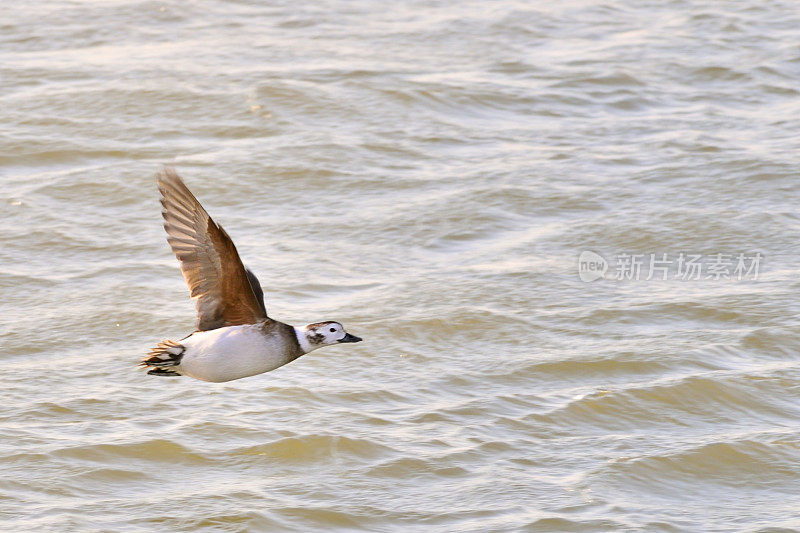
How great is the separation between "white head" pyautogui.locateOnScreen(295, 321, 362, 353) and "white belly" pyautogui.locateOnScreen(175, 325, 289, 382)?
12 cm

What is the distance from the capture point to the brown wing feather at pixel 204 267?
5664 millimetres

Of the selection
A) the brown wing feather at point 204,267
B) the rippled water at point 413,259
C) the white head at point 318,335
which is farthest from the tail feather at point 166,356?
the rippled water at point 413,259

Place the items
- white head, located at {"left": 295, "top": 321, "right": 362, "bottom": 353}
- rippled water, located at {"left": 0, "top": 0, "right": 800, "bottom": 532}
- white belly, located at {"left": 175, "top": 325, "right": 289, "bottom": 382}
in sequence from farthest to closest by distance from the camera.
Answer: rippled water, located at {"left": 0, "top": 0, "right": 800, "bottom": 532}
white head, located at {"left": 295, "top": 321, "right": 362, "bottom": 353}
white belly, located at {"left": 175, "top": 325, "right": 289, "bottom": 382}

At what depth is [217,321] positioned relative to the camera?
581 centimetres

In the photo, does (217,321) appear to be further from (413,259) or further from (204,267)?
(413,259)

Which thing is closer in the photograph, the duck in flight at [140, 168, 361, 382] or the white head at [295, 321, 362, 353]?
the duck in flight at [140, 168, 361, 382]

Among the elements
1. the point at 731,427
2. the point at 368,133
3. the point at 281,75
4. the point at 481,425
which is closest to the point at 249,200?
the point at 368,133

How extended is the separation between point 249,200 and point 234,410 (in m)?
2.61

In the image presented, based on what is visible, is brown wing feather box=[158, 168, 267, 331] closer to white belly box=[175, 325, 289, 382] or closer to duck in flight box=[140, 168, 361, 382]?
duck in flight box=[140, 168, 361, 382]

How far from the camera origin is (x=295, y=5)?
13.4 m

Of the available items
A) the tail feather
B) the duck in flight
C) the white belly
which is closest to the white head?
the duck in flight

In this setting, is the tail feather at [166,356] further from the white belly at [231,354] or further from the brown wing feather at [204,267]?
the brown wing feather at [204,267]

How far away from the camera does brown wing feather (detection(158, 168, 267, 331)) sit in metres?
5.66

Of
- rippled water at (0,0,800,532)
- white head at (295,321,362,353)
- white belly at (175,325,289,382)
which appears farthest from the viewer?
rippled water at (0,0,800,532)
